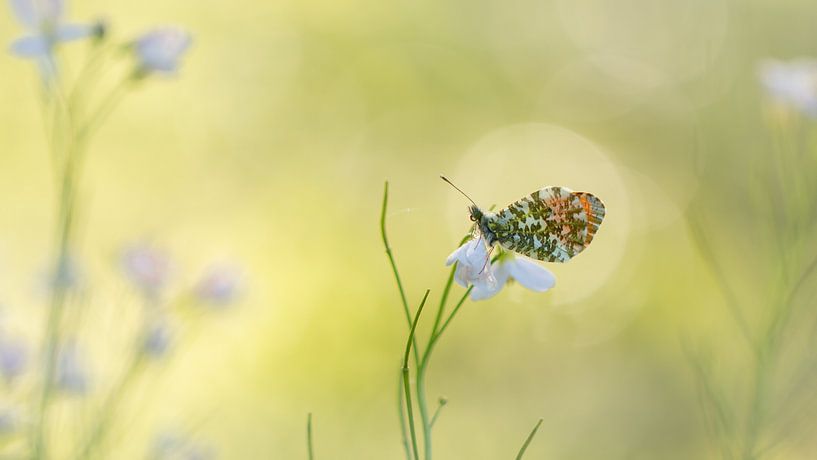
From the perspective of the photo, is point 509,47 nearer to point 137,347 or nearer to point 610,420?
point 610,420

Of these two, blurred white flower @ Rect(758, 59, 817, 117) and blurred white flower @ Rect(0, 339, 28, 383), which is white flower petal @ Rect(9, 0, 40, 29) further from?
blurred white flower @ Rect(758, 59, 817, 117)

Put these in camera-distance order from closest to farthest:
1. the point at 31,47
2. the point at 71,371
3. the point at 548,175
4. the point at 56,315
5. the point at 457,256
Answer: the point at 457,256, the point at 56,315, the point at 31,47, the point at 71,371, the point at 548,175

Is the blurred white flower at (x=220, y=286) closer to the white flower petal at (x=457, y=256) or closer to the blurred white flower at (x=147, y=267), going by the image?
the blurred white flower at (x=147, y=267)

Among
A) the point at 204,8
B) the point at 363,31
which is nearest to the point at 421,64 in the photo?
the point at 363,31

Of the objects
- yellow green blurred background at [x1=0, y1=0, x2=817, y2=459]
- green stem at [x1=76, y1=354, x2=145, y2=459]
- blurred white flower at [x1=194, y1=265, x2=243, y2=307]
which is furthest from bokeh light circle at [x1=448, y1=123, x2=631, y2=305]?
green stem at [x1=76, y1=354, x2=145, y2=459]

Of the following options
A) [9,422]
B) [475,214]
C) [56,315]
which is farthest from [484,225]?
[9,422]

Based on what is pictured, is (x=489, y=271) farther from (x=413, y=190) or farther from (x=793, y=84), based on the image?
(x=413, y=190)
